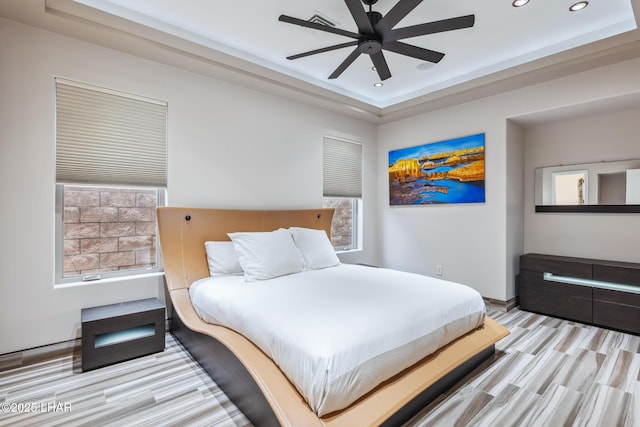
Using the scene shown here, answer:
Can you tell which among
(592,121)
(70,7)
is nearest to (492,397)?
(592,121)

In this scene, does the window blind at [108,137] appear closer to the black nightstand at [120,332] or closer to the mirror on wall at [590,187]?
the black nightstand at [120,332]

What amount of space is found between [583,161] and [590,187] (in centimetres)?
33

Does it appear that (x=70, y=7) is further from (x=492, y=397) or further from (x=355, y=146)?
(x=492, y=397)

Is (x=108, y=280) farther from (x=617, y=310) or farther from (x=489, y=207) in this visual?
(x=617, y=310)

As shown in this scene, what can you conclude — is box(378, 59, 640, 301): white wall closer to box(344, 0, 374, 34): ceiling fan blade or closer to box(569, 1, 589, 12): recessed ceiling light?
box(569, 1, 589, 12): recessed ceiling light

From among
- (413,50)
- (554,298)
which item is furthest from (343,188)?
(554,298)

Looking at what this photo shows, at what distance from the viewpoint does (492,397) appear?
2043 millimetres

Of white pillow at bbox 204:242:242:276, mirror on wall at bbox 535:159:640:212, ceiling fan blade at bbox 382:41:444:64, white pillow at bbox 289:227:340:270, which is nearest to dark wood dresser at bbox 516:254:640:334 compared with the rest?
mirror on wall at bbox 535:159:640:212

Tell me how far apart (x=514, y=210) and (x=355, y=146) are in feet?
7.72

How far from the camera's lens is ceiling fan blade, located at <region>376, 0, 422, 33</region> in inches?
72.4

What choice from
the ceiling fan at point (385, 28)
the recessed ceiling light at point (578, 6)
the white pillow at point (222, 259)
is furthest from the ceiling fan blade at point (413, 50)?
the white pillow at point (222, 259)

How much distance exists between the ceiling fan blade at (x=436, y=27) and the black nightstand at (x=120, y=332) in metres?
2.87

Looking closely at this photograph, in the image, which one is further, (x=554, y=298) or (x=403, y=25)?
(x=554, y=298)

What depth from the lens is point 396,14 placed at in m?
1.98
